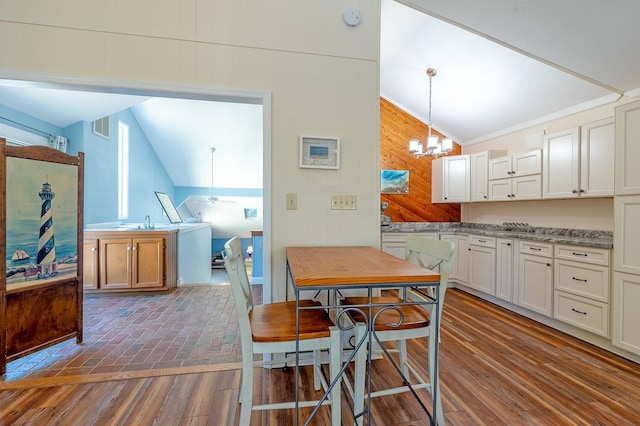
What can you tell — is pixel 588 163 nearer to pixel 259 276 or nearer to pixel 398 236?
pixel 398 236

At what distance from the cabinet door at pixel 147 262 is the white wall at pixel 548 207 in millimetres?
4702

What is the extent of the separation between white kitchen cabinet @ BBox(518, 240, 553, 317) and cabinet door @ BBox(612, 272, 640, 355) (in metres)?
0.56

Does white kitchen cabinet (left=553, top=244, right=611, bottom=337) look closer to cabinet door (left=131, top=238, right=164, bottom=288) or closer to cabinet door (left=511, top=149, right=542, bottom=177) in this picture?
cabinet door (left=511, top=149, right=542, bottom=177)

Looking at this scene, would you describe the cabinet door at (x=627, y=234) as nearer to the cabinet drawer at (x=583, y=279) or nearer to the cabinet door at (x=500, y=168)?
the cabinet drawer at (x=583, y=279)

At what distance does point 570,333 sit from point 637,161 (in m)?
1.61

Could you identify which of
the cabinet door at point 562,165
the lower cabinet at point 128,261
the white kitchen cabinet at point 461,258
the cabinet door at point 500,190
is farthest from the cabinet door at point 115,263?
the cabinet door at point 562,165

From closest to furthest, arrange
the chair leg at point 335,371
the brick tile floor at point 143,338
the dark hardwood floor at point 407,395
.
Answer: the chair leg at point 335,371 → the dark hardwood floor at point 407,395 → the brick tile floor at point 143,338

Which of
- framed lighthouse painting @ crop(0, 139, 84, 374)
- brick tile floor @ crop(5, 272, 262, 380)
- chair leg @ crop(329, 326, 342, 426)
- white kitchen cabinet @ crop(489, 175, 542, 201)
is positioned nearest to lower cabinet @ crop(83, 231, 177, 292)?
brick tile floor @ crop(5, 272, 262, 380)

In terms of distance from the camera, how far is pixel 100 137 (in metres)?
4.23

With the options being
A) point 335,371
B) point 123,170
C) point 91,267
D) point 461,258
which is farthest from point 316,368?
point 123,170

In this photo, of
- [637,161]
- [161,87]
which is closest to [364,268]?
[161,87]

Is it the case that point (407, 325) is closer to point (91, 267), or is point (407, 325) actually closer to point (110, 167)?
point (91, 267)

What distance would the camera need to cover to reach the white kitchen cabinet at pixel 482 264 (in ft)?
11.5

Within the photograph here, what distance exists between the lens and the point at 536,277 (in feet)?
9.75
